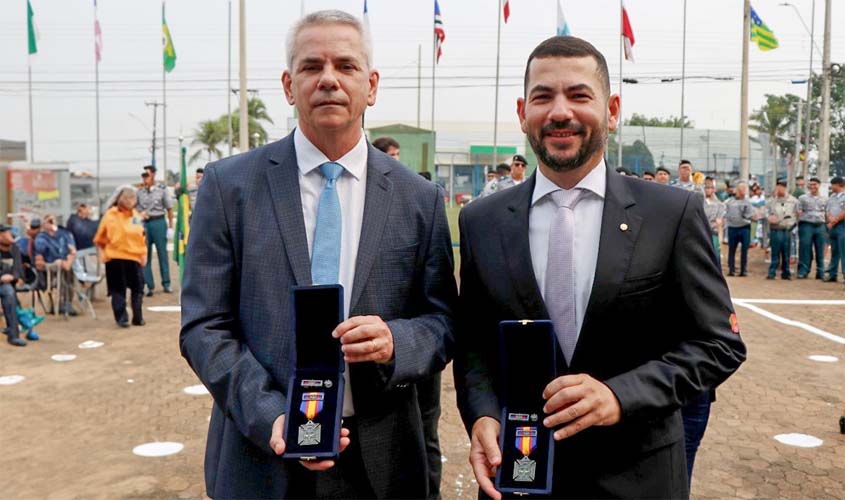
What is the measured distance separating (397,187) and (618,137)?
91.9ft

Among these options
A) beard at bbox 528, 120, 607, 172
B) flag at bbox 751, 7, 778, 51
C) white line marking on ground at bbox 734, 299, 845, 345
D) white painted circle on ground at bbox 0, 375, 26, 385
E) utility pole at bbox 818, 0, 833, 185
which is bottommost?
white painted circle on ground at bbox 0, 375, 26, 385

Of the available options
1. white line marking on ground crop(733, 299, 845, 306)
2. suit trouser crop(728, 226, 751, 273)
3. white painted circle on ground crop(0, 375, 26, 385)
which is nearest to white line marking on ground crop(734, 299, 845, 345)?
white line marking on ground crop(733, 299, 845, 306)

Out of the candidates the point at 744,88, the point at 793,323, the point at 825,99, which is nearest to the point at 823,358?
the point at 793,323

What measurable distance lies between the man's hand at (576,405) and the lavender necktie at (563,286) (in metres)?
0.20

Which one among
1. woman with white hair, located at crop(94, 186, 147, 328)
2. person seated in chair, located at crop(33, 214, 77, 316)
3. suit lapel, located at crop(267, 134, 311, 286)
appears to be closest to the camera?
suit lapel, located at crop(267, 134, 311, 286)

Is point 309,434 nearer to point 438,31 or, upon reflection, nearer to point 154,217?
point 154,217

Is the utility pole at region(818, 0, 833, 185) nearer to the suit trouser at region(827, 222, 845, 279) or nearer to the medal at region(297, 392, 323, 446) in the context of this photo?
the suit trouser at region(827, 222, 845, 279)

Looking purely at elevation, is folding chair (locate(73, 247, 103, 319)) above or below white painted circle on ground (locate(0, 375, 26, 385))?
above

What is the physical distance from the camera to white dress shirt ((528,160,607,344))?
192 centimetres

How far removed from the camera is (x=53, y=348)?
8.54 metres

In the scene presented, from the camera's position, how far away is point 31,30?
24172 millimetres

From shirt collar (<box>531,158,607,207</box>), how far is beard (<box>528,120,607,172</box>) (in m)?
0.07

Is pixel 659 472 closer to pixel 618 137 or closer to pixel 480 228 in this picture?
pixel 480 228

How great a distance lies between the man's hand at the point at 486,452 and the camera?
5.73ft
